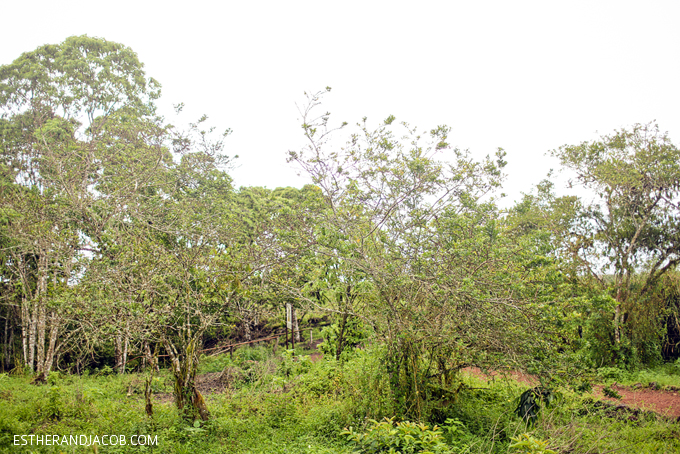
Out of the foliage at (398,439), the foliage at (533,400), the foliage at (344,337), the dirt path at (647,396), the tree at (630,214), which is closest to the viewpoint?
the foliage at (398,439)

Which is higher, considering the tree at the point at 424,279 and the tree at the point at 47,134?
the tree at the point at 47,134

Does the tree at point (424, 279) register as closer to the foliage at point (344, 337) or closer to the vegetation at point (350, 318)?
the vegetation at point (350, 318)

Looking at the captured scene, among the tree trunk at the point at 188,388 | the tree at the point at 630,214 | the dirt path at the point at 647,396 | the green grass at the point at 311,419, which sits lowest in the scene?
the dirt path at the point at 647,396

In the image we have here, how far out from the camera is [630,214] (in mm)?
12617

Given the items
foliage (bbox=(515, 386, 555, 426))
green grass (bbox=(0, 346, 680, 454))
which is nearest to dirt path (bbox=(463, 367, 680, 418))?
green grass (bbox=(0, 346, 680, 454))

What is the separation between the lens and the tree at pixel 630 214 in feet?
39.5

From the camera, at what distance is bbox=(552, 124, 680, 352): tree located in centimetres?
1204

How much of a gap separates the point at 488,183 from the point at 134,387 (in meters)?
7.86

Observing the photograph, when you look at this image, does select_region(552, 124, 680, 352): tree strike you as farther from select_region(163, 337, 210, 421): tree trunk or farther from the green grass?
select_region(163, 337, 210, 421): tree trunk

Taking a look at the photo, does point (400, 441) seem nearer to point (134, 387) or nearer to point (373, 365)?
point (373, 365)

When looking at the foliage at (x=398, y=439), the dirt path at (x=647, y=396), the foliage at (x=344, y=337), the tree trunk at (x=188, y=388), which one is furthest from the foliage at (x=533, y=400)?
the tree trunk at (x=188, y=388)

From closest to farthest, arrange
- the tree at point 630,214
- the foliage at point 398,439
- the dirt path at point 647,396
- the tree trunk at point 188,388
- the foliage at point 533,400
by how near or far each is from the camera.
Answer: the foliage at point 398,439, the foliage at point 533,400, the tree trunk at point 188,388, the dirt path at point 647,396, the tree at point 630,214

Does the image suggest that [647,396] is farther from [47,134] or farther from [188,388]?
[47,134]

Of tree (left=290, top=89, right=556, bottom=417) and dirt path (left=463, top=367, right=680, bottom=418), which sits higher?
tree (left=290, top=89, right=556, bottom=417)
